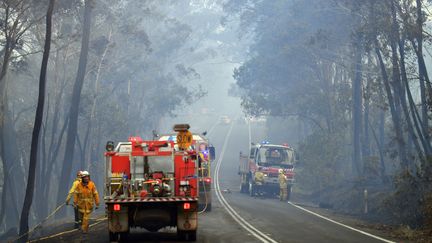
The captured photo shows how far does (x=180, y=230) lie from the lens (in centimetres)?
1856

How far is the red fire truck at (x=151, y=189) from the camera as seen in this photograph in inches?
719

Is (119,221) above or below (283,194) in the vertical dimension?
below

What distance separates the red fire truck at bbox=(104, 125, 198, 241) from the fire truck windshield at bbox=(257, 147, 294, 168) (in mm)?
21239

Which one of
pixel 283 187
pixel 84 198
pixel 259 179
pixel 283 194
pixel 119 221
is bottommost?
pixel 119 221

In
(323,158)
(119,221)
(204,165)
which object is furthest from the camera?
(323,158)

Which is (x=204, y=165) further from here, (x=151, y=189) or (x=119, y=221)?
(x=119, y=221)

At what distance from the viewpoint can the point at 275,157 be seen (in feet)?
135

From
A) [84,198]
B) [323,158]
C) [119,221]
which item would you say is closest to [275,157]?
[323,158]

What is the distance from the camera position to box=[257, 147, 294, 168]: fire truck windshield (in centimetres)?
4125

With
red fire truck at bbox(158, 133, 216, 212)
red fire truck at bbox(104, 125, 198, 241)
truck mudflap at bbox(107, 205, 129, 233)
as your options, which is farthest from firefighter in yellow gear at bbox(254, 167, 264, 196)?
truck mudflap at bbox(107, 205, 129, 233)

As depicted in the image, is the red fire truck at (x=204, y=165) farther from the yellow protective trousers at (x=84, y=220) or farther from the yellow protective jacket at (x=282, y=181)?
the yellow protective jacket at (x=282, y=181)

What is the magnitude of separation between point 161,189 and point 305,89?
46283 mm

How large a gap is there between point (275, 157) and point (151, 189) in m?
23.2

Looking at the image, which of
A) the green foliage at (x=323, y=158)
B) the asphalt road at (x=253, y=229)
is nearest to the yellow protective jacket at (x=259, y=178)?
the asphalt road at (x=253, y=229)
